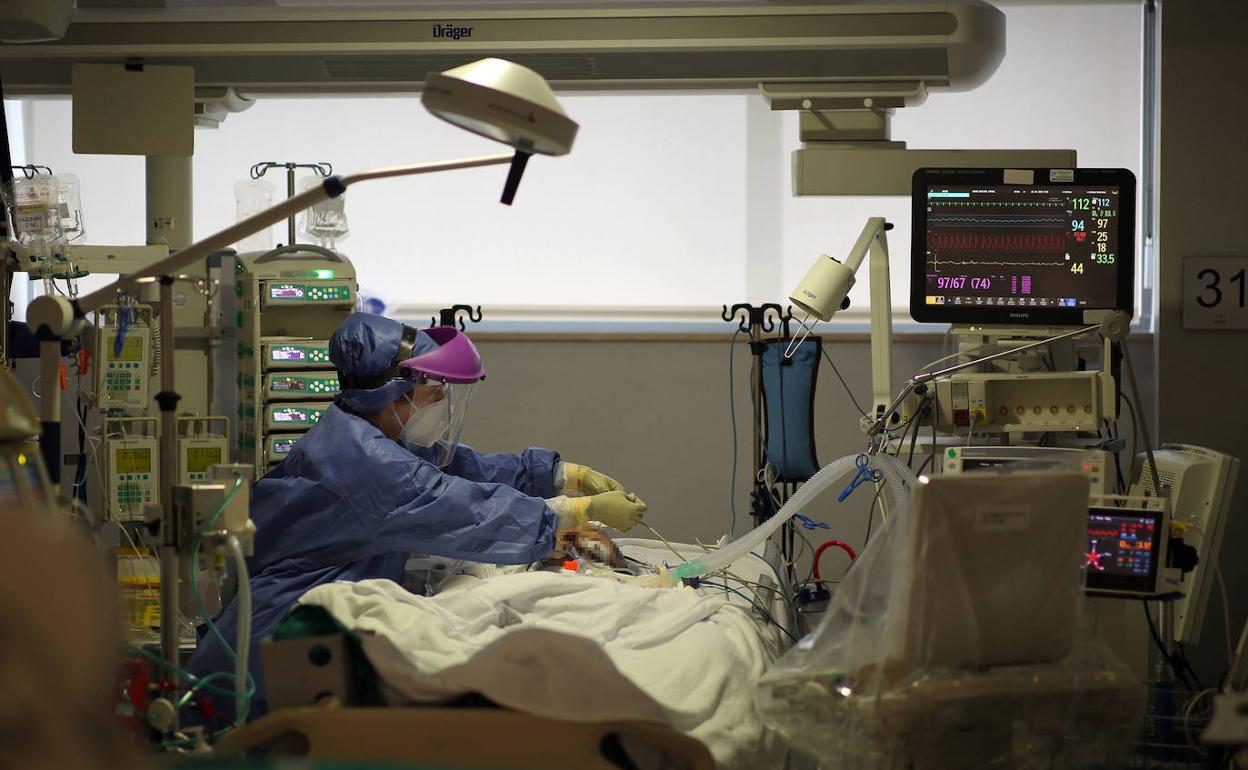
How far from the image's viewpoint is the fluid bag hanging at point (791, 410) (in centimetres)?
405

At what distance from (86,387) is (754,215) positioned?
2688 mm

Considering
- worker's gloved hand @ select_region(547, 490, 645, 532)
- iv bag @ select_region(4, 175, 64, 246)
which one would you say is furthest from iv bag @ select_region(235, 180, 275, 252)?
worker's gloved hand @ select_region(547, 490, 645, 532)

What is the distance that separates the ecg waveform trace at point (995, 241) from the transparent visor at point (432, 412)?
145 centimetres

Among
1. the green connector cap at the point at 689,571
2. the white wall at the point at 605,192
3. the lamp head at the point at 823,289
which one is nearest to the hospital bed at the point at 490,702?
the green connector cap at the point at 689,571

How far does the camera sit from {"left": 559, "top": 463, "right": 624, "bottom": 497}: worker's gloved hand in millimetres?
4023

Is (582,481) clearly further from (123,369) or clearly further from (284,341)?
(123,369)

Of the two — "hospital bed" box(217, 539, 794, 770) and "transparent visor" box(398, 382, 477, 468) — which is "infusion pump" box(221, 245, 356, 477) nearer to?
"transparent visor" box(398, 382, 477, 468)

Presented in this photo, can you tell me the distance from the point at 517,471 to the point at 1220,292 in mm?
2640

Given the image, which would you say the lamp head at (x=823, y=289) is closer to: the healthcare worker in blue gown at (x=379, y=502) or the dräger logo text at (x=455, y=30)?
the healthcare worker in blue gown at (x=379, y=502)

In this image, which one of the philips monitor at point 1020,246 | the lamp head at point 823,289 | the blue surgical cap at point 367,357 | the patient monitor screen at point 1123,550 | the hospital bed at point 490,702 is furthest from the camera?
the philips monitor at point 1020,246

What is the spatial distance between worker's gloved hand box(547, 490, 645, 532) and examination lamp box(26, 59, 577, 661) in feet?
4.30

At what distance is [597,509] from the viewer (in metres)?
3.47

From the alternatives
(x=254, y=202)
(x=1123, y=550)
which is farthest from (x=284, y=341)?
(x=1123, y=550)

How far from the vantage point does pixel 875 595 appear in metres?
2.42
